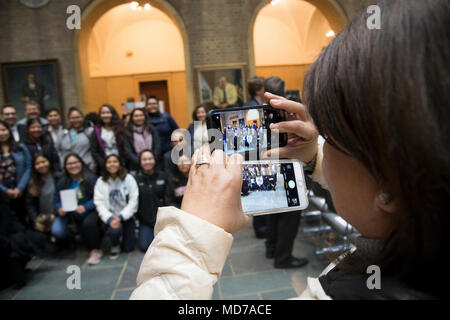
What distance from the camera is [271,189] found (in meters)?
0.97

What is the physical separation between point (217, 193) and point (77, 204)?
4.13 meters

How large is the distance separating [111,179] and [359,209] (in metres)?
4.00

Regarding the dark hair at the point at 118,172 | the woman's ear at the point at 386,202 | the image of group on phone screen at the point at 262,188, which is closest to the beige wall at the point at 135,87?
the dark hair at the point at 118,172

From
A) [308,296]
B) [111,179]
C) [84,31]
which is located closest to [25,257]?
[111,179]

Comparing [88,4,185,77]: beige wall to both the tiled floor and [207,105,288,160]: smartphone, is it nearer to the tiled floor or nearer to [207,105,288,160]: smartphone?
the tiled floor

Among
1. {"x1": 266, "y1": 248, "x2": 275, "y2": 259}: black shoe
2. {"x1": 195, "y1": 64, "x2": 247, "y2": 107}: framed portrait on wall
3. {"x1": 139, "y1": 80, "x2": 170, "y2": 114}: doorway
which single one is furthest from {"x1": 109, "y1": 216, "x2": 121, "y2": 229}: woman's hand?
{"x1": 139, "y1": 80, "x2": 170, "y2": 114}: doorway

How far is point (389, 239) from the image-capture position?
1.88ft

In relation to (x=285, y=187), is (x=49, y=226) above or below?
below

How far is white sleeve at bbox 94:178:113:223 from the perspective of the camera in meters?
4.14

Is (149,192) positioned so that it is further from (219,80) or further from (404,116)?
(219,80)

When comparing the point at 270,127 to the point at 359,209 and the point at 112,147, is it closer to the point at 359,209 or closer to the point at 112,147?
the point at 359,209

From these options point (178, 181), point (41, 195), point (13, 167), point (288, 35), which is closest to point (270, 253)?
point (178, 181)

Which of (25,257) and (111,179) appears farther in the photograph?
(111,179)

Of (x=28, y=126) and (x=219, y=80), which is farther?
(x=219, y=80)
